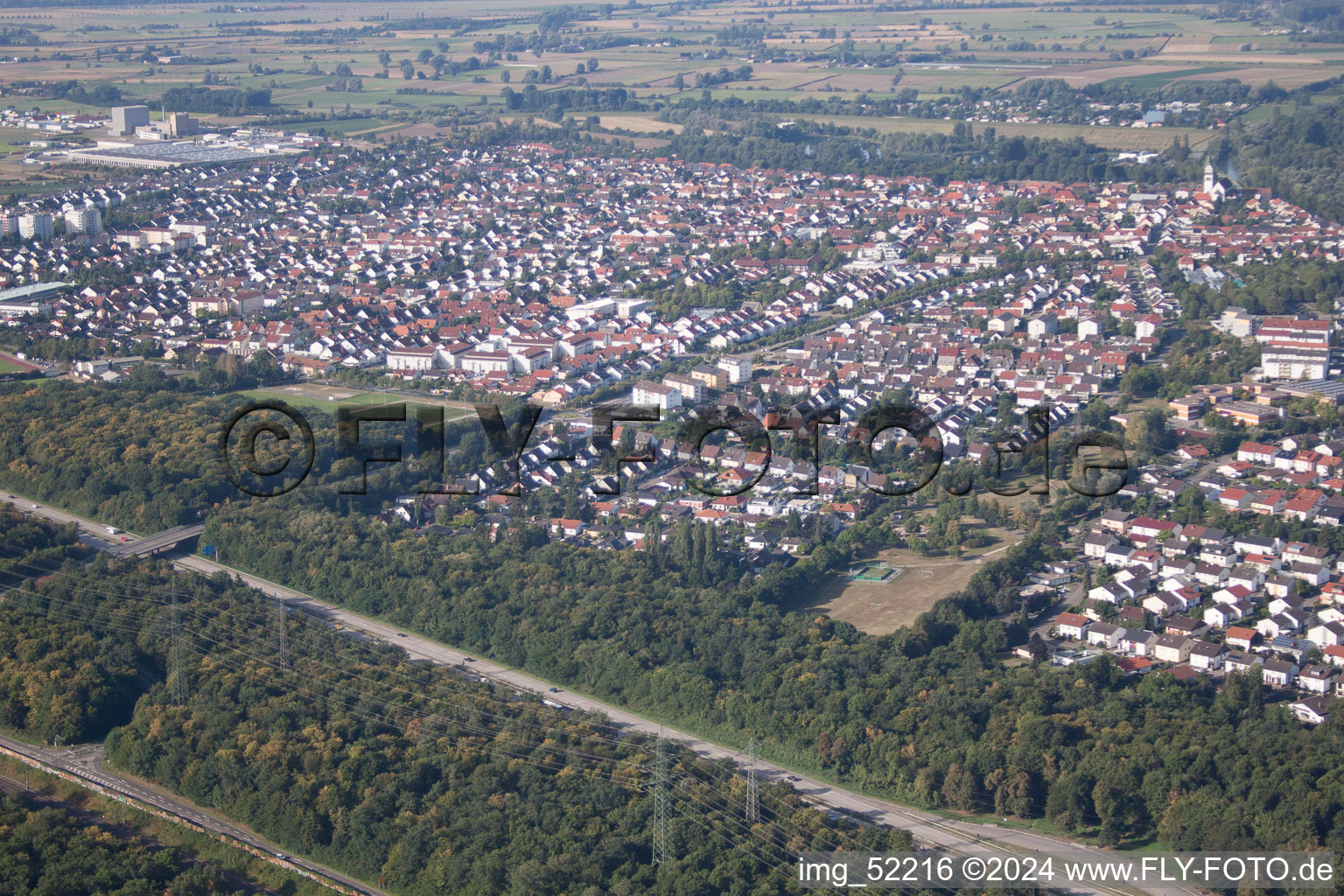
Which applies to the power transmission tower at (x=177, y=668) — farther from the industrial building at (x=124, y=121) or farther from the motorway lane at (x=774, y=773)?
the industrial building at (x=124, y=121)

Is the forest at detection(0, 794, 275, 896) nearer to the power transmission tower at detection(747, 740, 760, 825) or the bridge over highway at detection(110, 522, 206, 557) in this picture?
the power transmission tower at detection(747, 740, 760, 825)

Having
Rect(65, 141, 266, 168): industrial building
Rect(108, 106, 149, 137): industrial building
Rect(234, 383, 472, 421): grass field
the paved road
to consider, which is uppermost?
Rect(108, 106, 149, 137): industrial building

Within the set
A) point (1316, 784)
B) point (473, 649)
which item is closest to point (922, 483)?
point (473, 649)

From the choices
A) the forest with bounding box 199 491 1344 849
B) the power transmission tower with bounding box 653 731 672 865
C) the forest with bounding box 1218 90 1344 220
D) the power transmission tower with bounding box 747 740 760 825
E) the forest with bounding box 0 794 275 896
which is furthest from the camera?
the forest with bounding box 1218 90 1344 220

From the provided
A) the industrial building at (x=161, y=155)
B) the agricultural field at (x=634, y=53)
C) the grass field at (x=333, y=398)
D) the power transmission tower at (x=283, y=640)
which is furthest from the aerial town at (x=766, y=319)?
the agricultural field at (x=634, y=53)

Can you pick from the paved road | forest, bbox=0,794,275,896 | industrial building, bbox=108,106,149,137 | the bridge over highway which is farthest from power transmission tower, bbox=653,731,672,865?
industrial building, bbox=108,106,149,137
